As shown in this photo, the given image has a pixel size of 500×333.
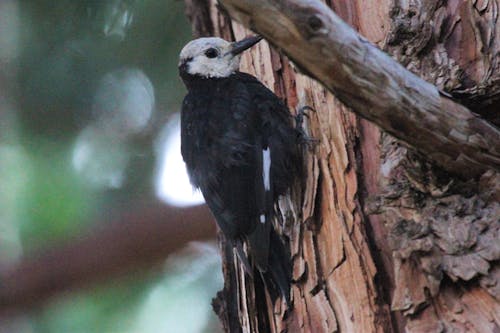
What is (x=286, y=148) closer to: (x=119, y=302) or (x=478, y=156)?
(x=478, y=156)

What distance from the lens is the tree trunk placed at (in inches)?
74.7

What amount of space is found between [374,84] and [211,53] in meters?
1.60

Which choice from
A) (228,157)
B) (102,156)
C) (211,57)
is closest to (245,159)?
(228,157)

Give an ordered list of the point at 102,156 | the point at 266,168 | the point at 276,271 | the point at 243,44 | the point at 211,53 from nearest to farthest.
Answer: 1. the point at 276,271
2. the point at 266,168
3. the point at 243,44
4. the point at 211,53
5. the point at 102,156

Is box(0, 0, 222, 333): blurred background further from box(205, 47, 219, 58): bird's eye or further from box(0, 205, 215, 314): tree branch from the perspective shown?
box(205, 47, 219, 58): bird's eye

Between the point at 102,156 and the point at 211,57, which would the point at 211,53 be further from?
the point at 102,156

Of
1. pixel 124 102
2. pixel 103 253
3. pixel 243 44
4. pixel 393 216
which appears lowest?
pixel 393 216

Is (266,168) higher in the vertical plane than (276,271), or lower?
higher

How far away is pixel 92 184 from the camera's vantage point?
3920 millimetres

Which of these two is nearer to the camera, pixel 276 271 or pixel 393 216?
pixel 393 216

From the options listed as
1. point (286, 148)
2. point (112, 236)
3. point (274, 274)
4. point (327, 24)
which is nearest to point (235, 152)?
point (286, 148)

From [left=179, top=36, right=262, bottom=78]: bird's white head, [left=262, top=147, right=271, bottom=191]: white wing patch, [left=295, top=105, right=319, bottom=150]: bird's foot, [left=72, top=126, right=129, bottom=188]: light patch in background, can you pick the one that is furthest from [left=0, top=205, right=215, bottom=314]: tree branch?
[left=295, top=105, right=319, bottom=150]: bird's foot

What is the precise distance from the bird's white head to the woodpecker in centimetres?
2

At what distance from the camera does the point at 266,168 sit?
110 inches
